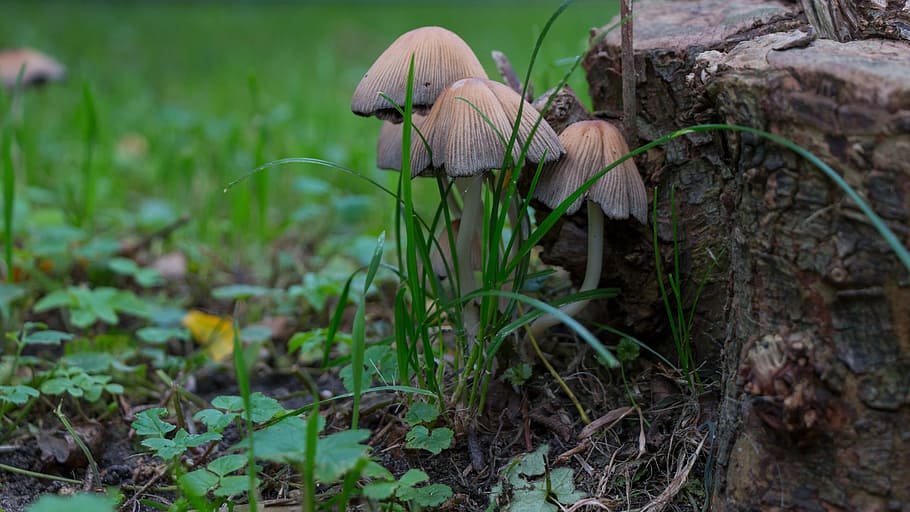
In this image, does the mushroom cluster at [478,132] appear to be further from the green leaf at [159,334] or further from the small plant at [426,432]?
the green leaf at [159,334]

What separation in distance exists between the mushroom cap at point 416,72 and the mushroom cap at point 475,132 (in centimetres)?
4

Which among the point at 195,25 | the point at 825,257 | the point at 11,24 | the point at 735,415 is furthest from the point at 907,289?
the point at 195,25

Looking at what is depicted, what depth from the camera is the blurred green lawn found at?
9.20ft

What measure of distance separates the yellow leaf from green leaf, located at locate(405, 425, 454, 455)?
84 centimetres

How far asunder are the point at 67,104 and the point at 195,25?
4.86 m

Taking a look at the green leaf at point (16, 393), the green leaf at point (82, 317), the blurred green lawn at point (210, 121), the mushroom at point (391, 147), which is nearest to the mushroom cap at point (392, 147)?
the mushroom at point (391, 147)

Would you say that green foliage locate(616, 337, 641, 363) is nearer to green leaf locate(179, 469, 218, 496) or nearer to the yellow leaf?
green leaf locate(179, 469, 218, 496)

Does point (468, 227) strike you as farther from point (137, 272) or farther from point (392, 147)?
point (137, 272)

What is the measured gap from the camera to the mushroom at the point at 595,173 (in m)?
1.44

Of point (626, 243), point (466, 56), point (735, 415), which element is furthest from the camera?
point (626, 243)

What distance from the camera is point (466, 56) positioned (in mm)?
1506

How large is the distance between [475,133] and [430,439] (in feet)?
1.67

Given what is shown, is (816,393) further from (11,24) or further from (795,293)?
(11,24)

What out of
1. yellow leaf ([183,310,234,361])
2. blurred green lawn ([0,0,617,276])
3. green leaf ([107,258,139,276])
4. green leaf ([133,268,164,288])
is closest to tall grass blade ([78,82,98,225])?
blurred green lawn ([0,0,617,276])
